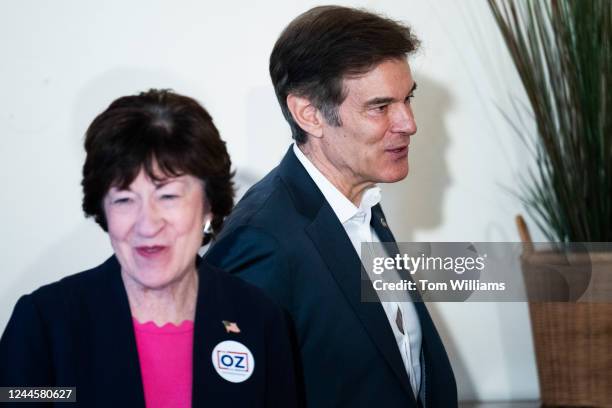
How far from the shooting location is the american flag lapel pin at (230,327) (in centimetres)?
151

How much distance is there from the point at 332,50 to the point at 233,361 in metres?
0.99

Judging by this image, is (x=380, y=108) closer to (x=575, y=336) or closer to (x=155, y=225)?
(x=155, y=225)

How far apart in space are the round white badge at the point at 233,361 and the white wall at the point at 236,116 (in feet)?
5.41

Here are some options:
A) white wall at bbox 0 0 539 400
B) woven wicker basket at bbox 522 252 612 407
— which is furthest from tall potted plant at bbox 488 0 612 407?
white wall at bbox 0 0 539 400

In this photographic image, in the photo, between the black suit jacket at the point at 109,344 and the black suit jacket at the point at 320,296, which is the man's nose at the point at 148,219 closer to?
the black suit jacket at the point at 109,344

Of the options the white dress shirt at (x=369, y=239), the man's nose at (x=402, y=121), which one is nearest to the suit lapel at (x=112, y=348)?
the white dress shirt at (x=369, y=239)

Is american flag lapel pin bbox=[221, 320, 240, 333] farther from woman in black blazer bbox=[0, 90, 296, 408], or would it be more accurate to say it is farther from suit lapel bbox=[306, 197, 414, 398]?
suit lapel bbox=[306, 197, 414, 398]

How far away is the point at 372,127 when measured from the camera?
7.72ft

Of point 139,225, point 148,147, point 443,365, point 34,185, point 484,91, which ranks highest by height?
point 484,91

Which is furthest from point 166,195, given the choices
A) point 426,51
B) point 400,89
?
point 426,51

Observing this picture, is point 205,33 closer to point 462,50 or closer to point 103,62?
point 103,62

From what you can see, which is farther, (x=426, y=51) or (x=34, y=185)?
(x=426, y=51)

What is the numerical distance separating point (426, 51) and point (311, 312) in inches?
67.8

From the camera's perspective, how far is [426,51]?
3391mm
